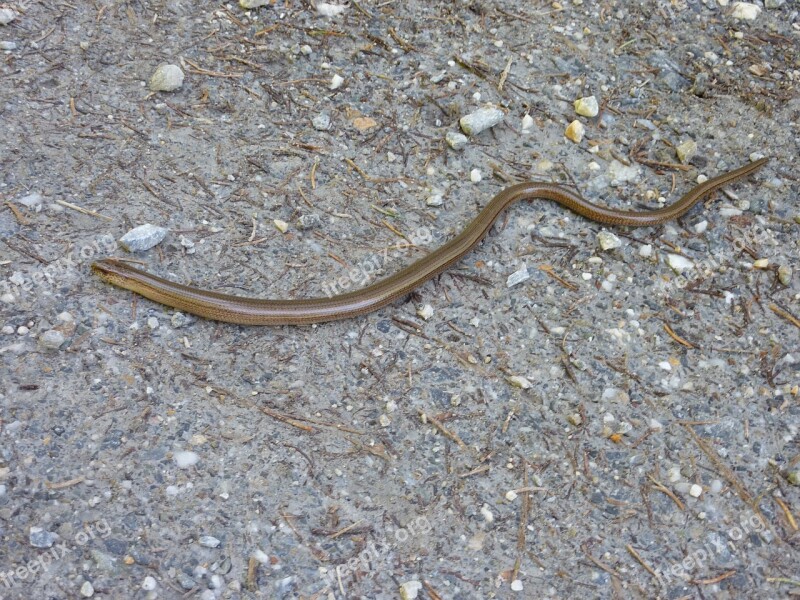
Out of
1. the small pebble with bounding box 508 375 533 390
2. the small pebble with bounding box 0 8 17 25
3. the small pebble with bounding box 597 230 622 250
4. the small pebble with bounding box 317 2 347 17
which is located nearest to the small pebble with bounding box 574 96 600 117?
the small pebble with bounding box 597 230 622 250

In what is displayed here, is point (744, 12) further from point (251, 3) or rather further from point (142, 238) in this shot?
point (142, 238)

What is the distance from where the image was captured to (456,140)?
505 centimetres

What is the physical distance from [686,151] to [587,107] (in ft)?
2.89

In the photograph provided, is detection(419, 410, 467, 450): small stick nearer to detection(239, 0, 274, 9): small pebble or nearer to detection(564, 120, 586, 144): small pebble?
detection(564, 120, 586, 144): small pebble

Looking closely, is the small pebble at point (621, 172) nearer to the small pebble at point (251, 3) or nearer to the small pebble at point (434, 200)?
the small pebble at point (434, 200)

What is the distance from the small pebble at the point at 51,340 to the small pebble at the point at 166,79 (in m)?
2.25

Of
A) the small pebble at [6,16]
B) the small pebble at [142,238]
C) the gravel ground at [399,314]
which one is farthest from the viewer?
the small pebble at [6,16]

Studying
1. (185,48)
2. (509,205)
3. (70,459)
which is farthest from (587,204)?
(70,459)

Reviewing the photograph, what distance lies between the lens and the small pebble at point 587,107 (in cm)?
536

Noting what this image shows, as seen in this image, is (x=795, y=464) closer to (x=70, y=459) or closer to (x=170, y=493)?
(x=170, y=493)

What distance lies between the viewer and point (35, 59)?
489cm

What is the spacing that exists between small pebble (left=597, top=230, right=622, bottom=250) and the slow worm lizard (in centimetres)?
17

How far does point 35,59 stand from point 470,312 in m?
3.82

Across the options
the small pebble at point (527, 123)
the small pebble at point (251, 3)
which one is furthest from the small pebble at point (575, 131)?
the small pebble at point (251, 3)
